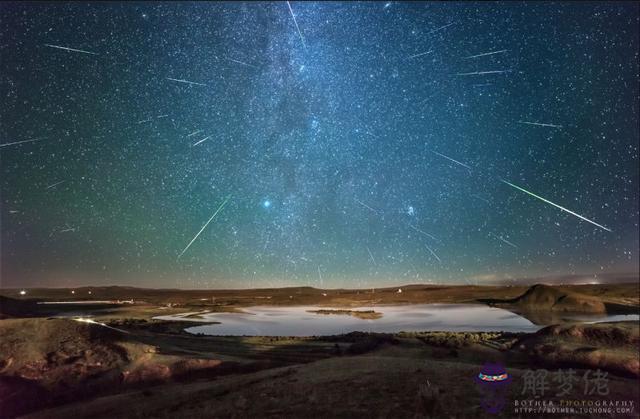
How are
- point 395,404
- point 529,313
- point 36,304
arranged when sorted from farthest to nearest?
point 529,313 → point 36,304 → point 395,404

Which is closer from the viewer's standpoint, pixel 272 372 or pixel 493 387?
pixel 493 387

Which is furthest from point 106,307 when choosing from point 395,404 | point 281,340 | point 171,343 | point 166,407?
point 395,404

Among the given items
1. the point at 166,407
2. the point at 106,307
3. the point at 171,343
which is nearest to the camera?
the point at 166,407

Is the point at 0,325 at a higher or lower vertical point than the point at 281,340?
higher

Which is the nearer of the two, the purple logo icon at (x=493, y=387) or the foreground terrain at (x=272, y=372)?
the purple logo icon at (x=493, y=387)

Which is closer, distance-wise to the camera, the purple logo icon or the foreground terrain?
the purple logo icon

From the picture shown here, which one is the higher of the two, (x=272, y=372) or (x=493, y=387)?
(x=493, y=387)

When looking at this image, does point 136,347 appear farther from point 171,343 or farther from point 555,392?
point 555,392

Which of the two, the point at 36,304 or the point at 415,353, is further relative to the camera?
the point at 36,304
